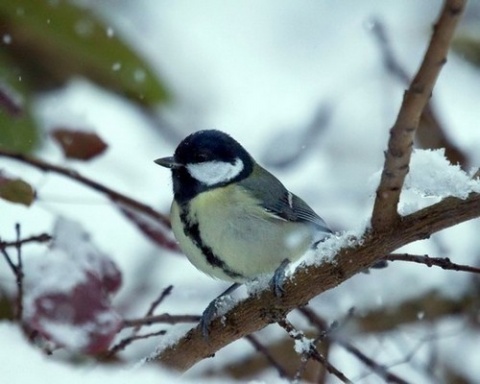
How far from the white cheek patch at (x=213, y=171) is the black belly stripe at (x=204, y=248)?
11cm

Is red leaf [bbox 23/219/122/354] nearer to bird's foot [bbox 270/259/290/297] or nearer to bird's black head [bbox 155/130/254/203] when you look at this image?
bird's foot [bbox 270/259/290/297]

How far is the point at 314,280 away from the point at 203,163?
67 centimetres

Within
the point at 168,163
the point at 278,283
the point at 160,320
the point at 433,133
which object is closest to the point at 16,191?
the point at 160,320

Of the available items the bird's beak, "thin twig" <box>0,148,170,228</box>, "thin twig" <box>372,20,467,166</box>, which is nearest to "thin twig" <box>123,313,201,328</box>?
"thin twig" <box>0,148,170,228</box>

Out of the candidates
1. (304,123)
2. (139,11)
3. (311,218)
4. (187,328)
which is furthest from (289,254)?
(139,11)

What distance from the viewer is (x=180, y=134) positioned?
3.03 m

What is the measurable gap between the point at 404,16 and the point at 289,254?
226 centimetres

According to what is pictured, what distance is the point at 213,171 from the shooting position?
186cm

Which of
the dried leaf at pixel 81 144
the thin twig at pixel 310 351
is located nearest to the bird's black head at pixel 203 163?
the dried leaf at pixel 81 144

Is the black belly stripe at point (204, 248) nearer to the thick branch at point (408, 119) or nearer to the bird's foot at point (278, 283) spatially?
the bird's foot at point (278, 283)

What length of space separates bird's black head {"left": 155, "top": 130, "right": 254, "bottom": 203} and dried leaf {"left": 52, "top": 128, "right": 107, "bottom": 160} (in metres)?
0.23

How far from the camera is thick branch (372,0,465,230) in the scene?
2.94 ft

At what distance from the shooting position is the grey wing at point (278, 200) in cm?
181

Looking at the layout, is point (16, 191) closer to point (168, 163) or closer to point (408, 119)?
point (168, 163)
